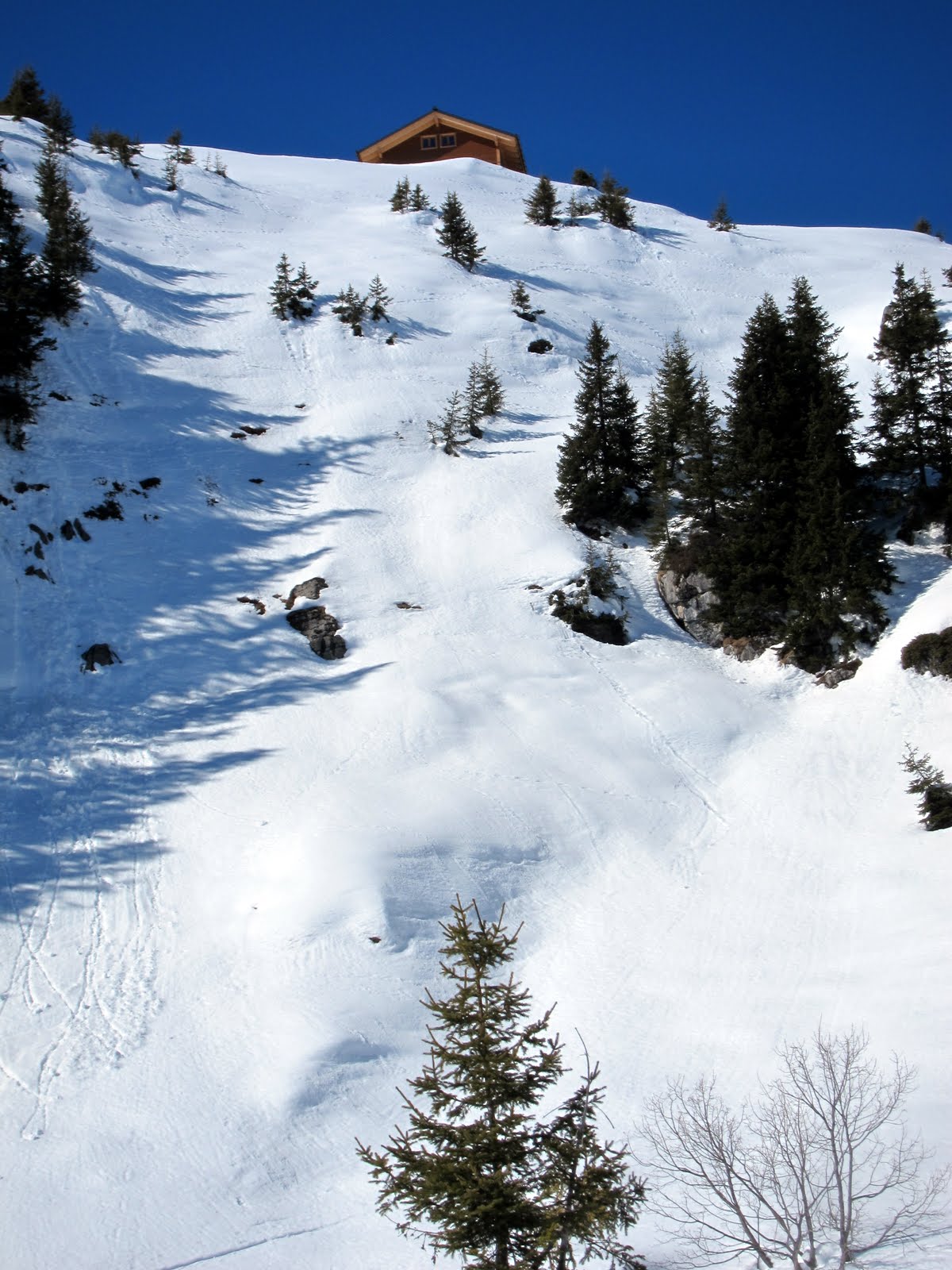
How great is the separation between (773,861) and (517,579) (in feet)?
37.1

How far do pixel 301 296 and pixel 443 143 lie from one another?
34.6 m

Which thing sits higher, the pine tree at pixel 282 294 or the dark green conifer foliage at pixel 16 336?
the pine tree at pixel 282 294

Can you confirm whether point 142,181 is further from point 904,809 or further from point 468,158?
point 904,809

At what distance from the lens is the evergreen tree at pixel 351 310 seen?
1447 inches

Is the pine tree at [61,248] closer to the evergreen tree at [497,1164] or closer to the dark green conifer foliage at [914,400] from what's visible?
the dark green conifer foliage at [914,400]

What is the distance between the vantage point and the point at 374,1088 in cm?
1199

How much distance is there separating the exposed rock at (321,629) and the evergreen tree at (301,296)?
65.2 feet

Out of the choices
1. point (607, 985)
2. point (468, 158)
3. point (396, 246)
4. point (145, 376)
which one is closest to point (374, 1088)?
point (607, 985)

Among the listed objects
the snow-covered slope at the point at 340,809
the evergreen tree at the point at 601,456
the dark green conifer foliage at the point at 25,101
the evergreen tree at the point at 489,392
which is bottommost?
the snow-covered slope at the point at 340,809

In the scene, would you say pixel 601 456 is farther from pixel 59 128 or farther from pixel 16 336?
pixel 59 128

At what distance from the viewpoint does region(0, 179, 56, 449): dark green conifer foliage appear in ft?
83.9

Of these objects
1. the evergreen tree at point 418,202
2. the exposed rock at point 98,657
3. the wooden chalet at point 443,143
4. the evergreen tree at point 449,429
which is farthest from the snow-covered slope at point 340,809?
the wooden chalet at point 443,143

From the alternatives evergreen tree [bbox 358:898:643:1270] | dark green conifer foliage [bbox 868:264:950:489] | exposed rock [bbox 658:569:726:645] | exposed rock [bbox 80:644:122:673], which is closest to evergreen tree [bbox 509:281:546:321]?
dark green conifer foliage [bbox 868:264:950:489]

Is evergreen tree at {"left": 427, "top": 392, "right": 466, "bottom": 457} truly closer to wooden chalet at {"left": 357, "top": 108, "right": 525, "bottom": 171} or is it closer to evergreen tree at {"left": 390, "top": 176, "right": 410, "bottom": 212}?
evergreen tree at {"left": 390, "top": 176, "right": 410, "bottom": 212}
